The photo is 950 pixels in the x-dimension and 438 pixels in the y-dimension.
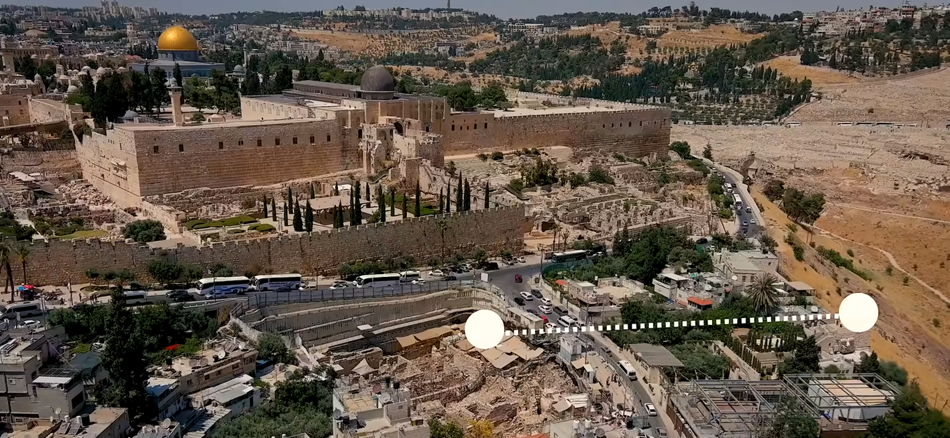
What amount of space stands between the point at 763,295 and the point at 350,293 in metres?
9.76

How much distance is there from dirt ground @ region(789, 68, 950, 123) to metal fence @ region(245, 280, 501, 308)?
52.1 meters

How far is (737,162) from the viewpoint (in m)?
48.1

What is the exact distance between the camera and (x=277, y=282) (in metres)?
19.1

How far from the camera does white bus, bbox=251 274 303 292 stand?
18922 mm

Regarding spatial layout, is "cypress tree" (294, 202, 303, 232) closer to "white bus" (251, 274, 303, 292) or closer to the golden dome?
"white bus" (251, 274, 303, 292)

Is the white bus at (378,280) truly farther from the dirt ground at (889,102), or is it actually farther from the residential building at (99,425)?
the dirt ground at (889,102)

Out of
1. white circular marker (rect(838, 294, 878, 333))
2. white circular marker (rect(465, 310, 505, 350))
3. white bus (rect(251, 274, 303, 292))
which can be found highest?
white circular marker (rect(838, 294, 878, 333))

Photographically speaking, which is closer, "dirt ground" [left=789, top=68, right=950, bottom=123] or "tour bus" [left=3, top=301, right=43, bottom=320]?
"tour bus" [left=3, top=301, right=43, bottom=320]

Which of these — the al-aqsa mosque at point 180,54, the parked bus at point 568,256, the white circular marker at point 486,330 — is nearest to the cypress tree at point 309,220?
the parked bus at point 568,256

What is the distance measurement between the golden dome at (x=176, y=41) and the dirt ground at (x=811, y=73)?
179 feet

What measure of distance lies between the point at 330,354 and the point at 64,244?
22.3 ft

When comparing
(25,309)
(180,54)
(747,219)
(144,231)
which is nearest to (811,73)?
(747,219)

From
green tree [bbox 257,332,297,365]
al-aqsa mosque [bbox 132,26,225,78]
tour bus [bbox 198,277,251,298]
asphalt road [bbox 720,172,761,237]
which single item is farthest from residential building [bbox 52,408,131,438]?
al-aqsa mosque [bbox 132,26,225,78]

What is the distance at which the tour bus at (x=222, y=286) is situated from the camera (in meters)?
18.3
